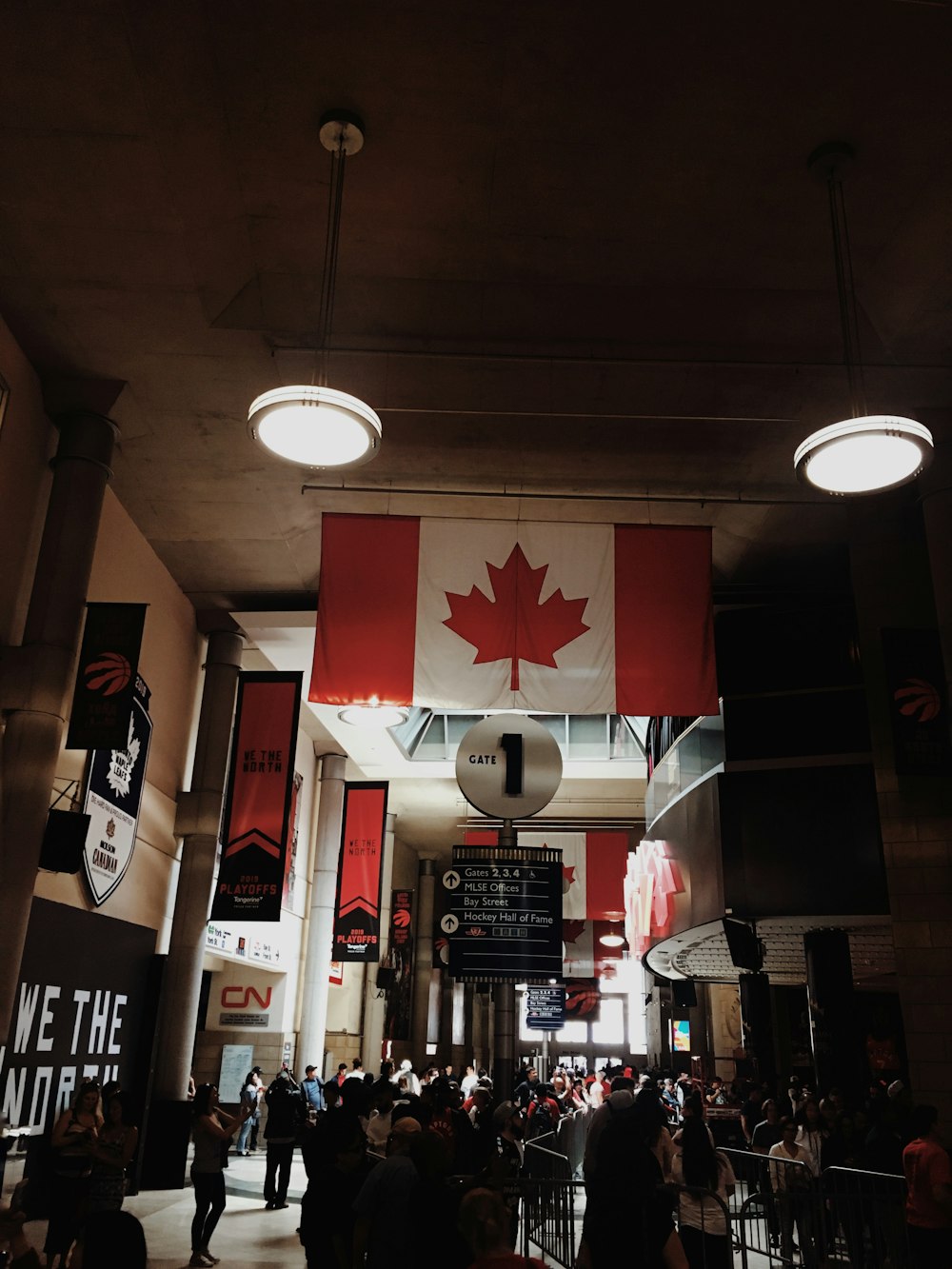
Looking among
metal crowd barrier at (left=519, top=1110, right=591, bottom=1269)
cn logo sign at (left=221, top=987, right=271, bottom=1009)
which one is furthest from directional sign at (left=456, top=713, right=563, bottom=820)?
cn logo sign at (left=221, top=987, right=271, bottom=1009)

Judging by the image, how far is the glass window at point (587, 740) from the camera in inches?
885

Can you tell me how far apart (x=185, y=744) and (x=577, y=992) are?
29.7m

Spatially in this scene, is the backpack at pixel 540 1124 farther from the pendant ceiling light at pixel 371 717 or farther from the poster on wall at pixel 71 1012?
the pendant ceiling light at pixel 371 717

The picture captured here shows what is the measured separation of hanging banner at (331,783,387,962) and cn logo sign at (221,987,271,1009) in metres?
1.73

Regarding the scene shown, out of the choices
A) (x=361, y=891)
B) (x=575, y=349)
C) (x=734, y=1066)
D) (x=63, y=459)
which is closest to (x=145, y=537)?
(x=63, y=459)

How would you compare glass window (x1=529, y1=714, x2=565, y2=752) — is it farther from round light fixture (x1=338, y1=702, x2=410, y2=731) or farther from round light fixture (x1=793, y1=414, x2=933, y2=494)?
round light fixture (x1=793, y1=414, x2=933, y2=494)

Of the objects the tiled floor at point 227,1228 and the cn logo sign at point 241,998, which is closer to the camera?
the tiled floor at point 227,1228

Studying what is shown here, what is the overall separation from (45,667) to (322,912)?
14845 mm

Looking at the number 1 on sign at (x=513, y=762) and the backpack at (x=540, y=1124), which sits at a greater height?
the number 1 on sign at (x=513, y=762)

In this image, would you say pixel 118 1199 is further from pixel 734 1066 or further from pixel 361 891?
pixel 734 1066

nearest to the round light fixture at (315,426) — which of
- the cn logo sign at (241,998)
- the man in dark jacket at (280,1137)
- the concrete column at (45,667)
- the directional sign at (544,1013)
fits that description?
the concrete column at (45,667)

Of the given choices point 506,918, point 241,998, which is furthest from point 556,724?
point 506,918

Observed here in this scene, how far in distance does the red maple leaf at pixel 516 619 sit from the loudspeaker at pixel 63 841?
4.32 m

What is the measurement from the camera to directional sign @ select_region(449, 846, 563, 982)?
8.33 meters
